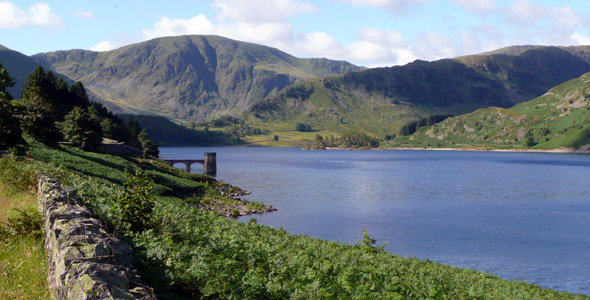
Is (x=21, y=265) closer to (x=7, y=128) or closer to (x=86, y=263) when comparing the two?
(x=86, y=263)

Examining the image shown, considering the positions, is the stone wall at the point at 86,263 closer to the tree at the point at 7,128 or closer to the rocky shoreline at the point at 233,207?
the tree at the point at 7,128

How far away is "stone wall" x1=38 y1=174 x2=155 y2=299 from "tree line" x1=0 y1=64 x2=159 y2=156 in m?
51.2

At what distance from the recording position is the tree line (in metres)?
58.0

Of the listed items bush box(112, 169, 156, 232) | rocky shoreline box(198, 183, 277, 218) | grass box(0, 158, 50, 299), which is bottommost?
rocky shoreline box(198, 183, 277, 218)

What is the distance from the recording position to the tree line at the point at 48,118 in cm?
5800

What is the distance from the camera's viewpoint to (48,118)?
8762 cm

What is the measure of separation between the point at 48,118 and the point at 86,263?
9092 centimetres

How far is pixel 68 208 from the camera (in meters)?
14.4

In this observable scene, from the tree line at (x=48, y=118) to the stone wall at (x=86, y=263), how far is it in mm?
51178

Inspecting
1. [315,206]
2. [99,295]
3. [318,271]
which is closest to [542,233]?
[315,206]

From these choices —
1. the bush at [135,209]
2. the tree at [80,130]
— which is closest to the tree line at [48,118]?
the tree at [80,130]

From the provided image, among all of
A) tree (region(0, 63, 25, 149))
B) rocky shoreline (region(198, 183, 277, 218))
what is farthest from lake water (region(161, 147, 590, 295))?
tree (region(0, 63, 25, 149))

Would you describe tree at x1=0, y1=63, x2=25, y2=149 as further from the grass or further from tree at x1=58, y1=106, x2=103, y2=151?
the grass

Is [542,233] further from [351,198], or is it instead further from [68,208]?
[68,208]
